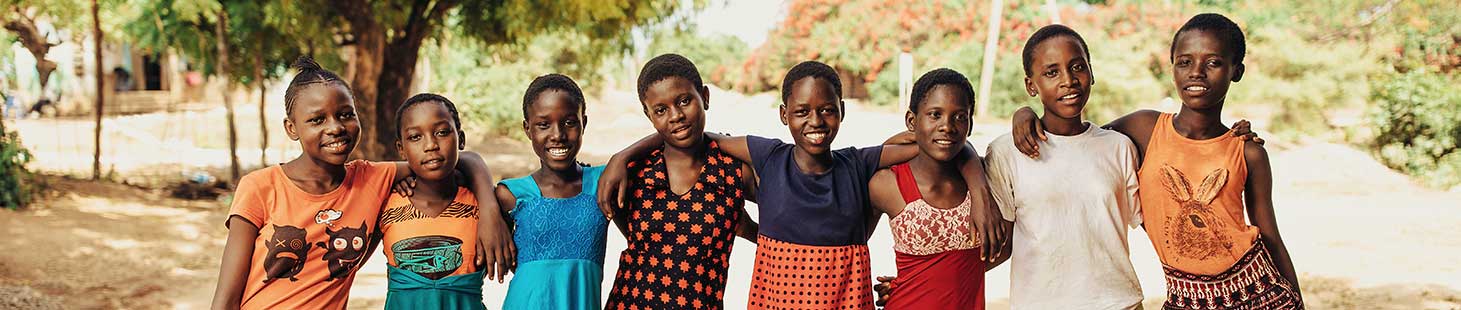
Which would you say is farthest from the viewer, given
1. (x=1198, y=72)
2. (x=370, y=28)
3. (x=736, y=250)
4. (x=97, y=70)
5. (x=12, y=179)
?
(x=97, y=70)

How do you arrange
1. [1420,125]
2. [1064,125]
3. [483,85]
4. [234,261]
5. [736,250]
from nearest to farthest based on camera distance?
[234,261]
[1064,125]
[736,250]
[1420,125]
[483,85]

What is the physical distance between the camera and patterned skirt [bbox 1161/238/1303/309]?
267 centimetres

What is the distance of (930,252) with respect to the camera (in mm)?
2725

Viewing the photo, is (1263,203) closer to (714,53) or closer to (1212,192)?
(1212,192)

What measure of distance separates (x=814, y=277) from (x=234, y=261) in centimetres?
A: 133

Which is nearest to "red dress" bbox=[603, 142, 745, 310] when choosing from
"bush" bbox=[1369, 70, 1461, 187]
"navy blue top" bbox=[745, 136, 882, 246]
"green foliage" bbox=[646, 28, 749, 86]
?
"navy blue top" bbox=[745, 136, 882, 246]

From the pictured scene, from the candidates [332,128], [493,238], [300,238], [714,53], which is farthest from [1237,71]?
[714,53]

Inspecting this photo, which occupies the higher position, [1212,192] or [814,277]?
[1212,192]

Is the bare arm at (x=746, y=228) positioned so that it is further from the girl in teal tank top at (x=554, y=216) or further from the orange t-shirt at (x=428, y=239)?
the orange t-shirt at (x=428, y=239)

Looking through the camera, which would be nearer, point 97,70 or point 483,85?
point 97,70

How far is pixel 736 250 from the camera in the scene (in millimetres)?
8250

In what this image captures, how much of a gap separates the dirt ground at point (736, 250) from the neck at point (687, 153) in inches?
140

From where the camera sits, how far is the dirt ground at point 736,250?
21.6ft

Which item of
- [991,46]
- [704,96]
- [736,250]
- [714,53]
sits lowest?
[736,250]
